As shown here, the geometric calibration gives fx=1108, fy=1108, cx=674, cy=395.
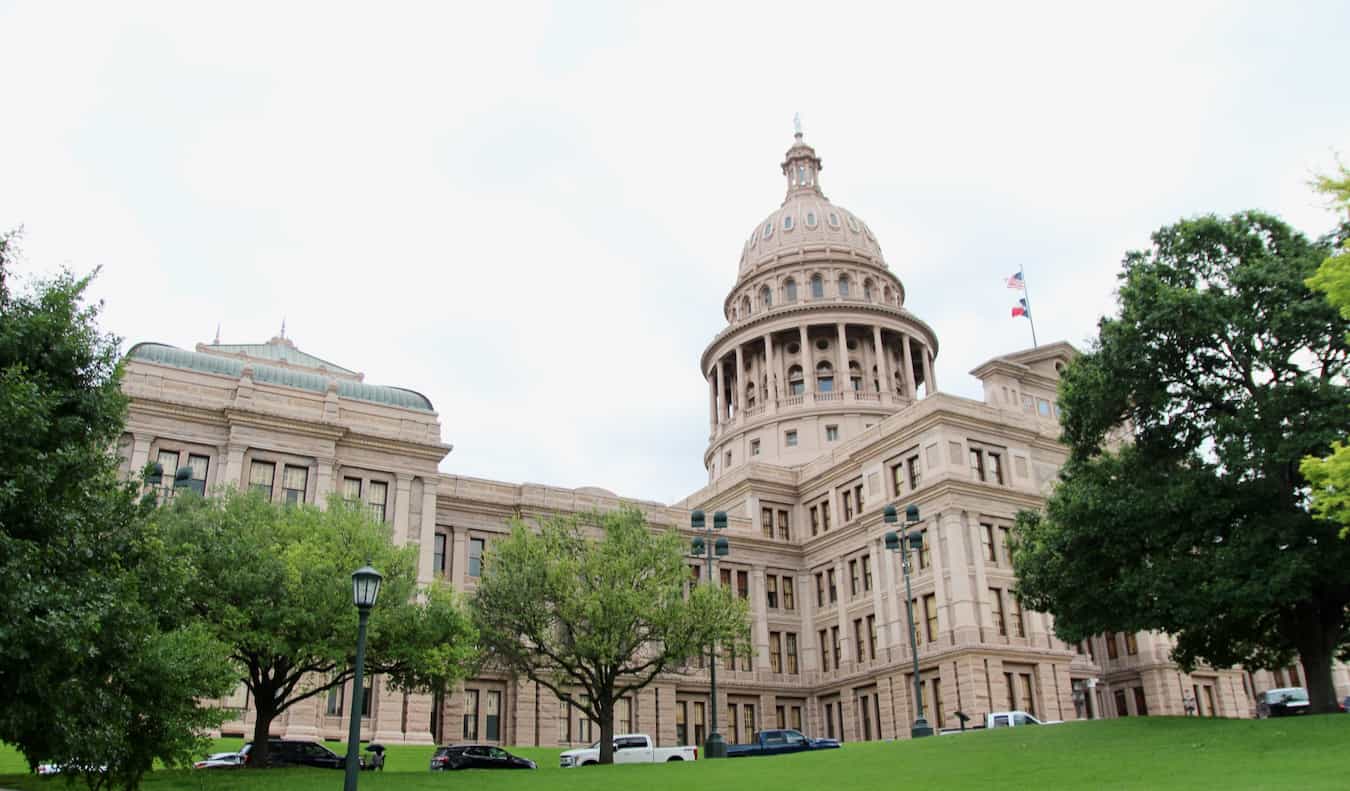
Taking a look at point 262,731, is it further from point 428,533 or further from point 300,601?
point 428,533

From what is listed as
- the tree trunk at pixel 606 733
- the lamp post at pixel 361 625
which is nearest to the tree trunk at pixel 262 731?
the tree trunk at pixel 606 733

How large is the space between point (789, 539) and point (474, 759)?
37135mm

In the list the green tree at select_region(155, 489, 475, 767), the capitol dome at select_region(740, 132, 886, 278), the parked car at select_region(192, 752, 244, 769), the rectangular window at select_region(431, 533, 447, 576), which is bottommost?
the parked car at select_region(192, 752, 244, 769)

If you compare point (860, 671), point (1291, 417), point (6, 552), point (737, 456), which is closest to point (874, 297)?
point (737, 456)

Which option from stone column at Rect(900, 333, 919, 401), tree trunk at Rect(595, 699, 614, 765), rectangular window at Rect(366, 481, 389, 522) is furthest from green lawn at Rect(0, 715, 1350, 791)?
stone column at Rect(900, 333, 919, 401)

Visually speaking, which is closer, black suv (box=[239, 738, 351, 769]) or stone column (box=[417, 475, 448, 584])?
black suv (box=[239, 738, 351, 769])

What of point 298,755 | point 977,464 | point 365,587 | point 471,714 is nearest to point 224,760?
point 298,755

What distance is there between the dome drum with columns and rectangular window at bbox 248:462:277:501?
1700 inches

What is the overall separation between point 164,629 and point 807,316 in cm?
6877

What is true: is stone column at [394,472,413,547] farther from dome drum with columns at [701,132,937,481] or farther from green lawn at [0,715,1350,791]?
dome drum with columns at [701,132,937,481]

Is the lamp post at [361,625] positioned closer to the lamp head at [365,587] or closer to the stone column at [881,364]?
the lamp head at [365,587]

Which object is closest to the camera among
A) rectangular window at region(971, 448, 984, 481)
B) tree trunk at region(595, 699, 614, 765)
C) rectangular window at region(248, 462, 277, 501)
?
tree trunk at region(595, 699, 614, 765)

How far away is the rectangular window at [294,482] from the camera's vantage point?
53500 millimetres

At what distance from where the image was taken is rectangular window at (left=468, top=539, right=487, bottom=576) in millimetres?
61500
